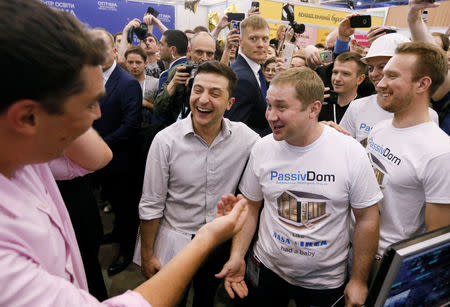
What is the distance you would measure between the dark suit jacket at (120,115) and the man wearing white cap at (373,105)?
1.83 meters

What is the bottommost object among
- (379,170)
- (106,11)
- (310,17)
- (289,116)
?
(379,170)

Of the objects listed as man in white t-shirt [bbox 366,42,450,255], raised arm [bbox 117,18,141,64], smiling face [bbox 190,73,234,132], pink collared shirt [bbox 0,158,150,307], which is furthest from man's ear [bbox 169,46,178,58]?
pink collared shirt [bbox 0,158,150,307]

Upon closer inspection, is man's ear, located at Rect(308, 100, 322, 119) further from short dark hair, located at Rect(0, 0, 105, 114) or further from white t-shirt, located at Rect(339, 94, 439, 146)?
short dark hair, located at Rect(0, 0, 105, 114)

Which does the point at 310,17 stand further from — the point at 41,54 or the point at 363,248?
the point at 41,54

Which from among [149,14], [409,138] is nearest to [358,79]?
[409,138]

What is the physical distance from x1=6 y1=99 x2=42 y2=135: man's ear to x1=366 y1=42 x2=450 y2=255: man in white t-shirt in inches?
58.2

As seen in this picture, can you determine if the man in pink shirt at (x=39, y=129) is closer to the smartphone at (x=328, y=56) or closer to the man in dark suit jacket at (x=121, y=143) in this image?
the man in dark suit jacket at (x=121, y=143)

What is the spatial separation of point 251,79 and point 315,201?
4.32 ft

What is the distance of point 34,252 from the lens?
1.93 ft

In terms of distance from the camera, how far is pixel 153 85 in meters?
3.63

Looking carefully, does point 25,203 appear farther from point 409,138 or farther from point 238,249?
point 409,138

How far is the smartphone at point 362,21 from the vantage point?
2672 mm

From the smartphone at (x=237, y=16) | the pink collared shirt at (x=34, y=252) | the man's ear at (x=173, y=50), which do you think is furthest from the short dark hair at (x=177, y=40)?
the pink collared shirt at (x=34, y=252)

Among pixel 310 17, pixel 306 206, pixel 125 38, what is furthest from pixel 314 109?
pixel 310 17
